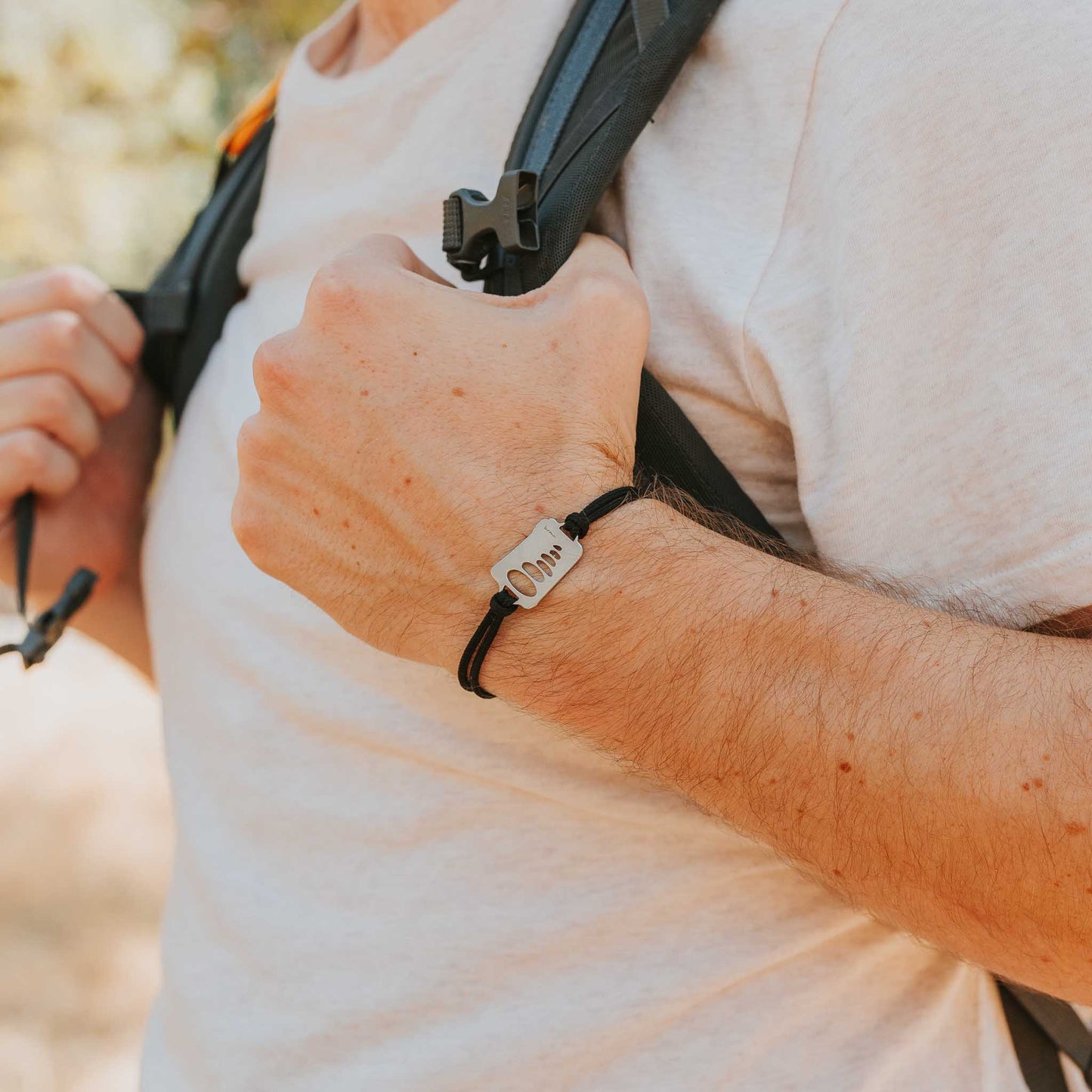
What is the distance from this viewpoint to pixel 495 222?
3.36 feet

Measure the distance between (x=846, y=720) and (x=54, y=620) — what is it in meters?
1.18

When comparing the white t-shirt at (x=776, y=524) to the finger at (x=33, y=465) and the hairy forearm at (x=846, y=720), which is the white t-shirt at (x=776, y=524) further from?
the finger at (x=33, y=465)

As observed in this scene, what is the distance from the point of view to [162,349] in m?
1.69

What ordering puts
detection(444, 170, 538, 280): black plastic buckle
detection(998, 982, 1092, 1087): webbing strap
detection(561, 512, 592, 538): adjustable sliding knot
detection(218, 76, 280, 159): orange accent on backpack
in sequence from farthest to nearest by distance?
1. detection(218, 76, 280, 159): orange accent on backpack
2. detection(998, 982, 1092, 1087): webbing strap
3. detection(444, 170, 538, 280): black plastic buckle
4. detection(561, 512, 592, 538): adjustable sliding knot

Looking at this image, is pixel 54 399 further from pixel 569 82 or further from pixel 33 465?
pixel 569 82

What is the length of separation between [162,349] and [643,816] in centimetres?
113

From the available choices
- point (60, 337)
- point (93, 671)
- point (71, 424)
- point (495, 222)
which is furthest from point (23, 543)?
point (93, 671)

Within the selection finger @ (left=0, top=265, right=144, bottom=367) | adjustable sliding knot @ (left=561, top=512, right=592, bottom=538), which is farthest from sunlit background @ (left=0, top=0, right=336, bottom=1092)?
adjustable sliding knot @ (left=561, top=512, right=592, bottom=538)

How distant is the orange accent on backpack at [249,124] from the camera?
1838mm

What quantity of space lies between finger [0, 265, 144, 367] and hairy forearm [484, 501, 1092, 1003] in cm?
100

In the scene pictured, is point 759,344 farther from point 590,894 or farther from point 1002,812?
point 590,894

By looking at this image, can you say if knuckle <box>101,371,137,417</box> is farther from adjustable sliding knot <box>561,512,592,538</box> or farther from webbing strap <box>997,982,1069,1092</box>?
webbing strap <box>997,982,1069,1092</box>

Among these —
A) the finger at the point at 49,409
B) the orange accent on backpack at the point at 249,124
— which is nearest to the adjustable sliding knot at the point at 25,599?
the finger at the point at 49,409

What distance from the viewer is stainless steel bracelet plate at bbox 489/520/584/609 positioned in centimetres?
91
